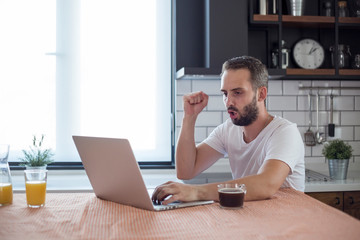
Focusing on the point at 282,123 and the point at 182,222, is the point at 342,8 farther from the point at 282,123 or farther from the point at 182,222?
the point at 182,222

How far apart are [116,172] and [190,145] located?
2.85 ft

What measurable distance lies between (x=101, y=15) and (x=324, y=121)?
5.81ft

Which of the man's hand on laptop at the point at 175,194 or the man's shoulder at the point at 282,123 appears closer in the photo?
the man's hand on laptop at the point at 175,194

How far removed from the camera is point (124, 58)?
125 inches

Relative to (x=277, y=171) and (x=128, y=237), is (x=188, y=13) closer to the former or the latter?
(x=277, y=171)

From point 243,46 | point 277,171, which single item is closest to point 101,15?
point 243,46

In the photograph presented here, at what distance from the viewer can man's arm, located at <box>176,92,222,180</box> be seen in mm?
2225

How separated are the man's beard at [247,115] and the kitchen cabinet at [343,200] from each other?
0.78m

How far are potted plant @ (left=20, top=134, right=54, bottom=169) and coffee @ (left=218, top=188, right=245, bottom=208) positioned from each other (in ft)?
5.26

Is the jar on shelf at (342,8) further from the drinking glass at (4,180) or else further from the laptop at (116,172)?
the drinking glass at (4,180)

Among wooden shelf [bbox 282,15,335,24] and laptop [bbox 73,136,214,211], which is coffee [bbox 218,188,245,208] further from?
wooden shelf [bbox 282,15,335,24]

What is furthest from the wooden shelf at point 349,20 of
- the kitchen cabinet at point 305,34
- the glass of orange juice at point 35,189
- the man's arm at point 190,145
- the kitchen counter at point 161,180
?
the glass of orange juice at point 35,189

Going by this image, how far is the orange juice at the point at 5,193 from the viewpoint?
1.48 metres

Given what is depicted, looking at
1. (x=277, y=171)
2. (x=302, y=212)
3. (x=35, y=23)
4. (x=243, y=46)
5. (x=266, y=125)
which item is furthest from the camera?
(x=35, y=23)
